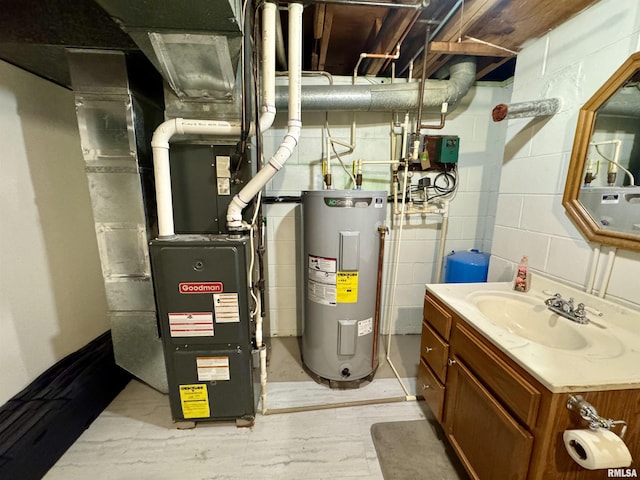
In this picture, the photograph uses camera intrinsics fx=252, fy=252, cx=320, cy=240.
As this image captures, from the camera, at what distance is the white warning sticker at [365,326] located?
170 cm

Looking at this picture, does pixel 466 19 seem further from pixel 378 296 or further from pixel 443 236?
pixel 378 296

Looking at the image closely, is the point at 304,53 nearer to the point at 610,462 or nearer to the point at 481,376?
the point at 481,376

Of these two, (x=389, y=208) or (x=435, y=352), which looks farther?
(x=389, y=208)

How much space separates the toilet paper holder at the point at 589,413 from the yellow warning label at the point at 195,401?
5.18 ft

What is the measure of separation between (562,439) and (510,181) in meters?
1.38

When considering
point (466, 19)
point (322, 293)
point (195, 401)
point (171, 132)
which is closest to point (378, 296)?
point (322, 293)

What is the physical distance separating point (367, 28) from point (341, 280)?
1.55 m

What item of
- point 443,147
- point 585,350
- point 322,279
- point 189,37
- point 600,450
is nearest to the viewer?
point 600,450

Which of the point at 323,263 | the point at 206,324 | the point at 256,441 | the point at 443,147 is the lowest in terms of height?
the point at 256,441

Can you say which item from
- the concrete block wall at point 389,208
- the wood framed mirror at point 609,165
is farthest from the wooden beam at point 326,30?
the wood framed mirror at point 609,165

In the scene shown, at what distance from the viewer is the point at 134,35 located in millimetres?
985

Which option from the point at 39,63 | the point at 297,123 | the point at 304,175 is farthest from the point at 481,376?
the point at 39,63

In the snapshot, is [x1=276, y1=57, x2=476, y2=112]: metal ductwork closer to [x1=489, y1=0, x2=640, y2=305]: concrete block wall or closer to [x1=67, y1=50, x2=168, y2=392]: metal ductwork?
[x1=489, y1=0, x2=640, y2=305]: concrete block wall

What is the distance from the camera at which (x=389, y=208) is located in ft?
7.08
